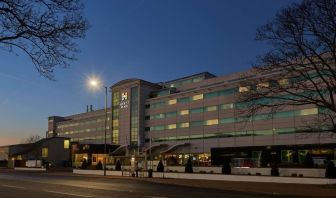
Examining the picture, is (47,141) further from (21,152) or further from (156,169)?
(156,169)

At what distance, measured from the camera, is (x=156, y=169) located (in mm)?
60625

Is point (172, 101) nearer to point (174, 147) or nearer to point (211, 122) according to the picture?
point (174, 147)

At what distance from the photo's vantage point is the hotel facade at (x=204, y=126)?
7862 centimetres

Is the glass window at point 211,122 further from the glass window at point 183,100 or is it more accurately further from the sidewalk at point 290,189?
the sidewalk at point 290,189

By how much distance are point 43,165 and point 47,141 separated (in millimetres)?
15184

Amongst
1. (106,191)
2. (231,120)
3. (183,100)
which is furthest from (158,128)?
(106,191)

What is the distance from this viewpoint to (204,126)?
328 feet

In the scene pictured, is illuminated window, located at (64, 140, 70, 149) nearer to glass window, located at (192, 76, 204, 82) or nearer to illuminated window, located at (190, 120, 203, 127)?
illuminated window, located at (190, 120, 203, 127)

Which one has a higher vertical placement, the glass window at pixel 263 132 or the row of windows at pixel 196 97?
the row of windows at pixel 196 97

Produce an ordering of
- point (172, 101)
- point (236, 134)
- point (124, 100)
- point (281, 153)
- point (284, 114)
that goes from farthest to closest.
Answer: point (124, 100), point (172, 101), point (236, 134), point (284, 114), point (281, 153)

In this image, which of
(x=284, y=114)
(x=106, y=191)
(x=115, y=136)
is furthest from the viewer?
(x=115, y=136)

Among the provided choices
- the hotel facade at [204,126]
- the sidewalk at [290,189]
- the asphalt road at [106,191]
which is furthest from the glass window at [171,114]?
the asphalt road at [106,191]

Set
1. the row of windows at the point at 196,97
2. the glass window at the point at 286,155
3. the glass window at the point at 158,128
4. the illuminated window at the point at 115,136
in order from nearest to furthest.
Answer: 1. the glass window at the point at 286,155
2. the row of windows at the point at 196,97
3. the glass window at the point at 158,128
4. the illuminated window at the point at 115,136

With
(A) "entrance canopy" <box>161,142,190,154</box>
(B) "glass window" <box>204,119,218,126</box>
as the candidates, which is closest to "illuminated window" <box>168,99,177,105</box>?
(A) "entrance canopy" <box>161,142,190,154</box>
